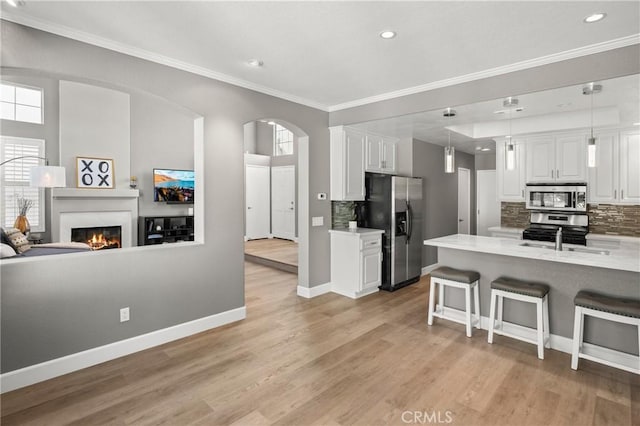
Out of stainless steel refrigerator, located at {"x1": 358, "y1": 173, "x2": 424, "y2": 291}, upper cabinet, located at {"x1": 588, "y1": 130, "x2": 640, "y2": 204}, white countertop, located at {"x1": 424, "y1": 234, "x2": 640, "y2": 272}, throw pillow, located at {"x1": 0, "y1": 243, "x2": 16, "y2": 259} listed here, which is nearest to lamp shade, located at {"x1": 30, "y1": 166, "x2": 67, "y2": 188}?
throw pillow, located at {"x1": 0, "y1": 243, "x2": 16, "y2": 259}

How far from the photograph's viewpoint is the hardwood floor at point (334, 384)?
2.18 meters

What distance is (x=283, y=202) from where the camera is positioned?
9766 mm

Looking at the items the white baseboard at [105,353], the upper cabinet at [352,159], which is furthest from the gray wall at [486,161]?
the white baseboard at [105,353]

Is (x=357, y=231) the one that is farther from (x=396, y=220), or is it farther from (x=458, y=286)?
(x=458, y=286)

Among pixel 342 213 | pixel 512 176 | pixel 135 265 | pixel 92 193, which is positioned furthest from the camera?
pixel 92 193

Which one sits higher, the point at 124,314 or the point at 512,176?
the point at 512,176

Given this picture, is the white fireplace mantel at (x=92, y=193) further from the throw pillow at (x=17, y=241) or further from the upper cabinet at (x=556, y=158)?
the upper cabinet at (x=556, y=158)

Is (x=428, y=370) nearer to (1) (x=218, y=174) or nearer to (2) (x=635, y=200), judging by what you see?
(1) (x=218, y=174)

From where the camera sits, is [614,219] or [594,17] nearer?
[594,17]

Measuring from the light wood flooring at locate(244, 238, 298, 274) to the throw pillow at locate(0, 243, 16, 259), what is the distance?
13.0 feet

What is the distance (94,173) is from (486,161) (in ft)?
25.9

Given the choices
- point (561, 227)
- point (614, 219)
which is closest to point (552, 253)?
point (561, 227)

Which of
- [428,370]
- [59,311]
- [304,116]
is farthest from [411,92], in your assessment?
[59,311]

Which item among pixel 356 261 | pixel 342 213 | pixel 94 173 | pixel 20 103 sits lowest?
pixel 356 261
